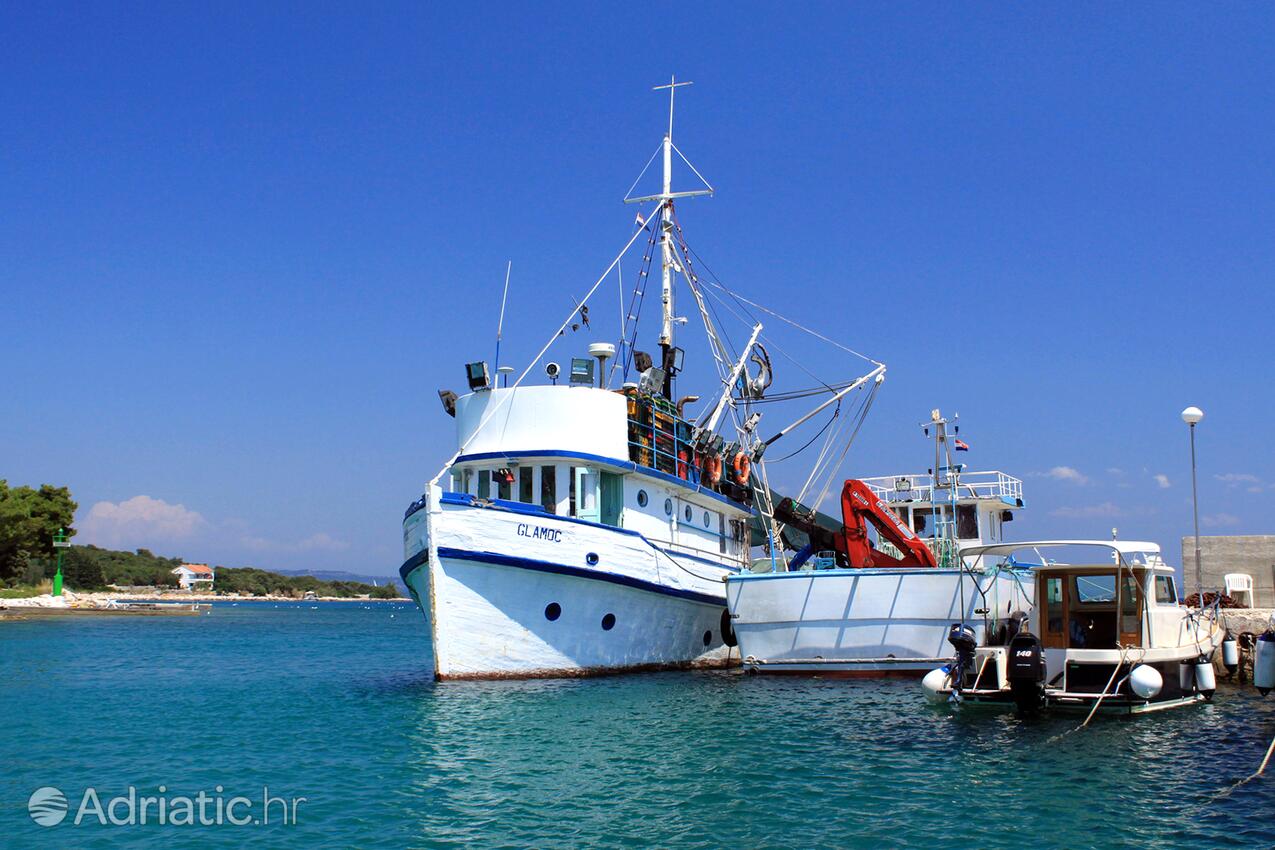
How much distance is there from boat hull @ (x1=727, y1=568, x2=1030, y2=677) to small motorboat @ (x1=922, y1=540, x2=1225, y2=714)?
298cm

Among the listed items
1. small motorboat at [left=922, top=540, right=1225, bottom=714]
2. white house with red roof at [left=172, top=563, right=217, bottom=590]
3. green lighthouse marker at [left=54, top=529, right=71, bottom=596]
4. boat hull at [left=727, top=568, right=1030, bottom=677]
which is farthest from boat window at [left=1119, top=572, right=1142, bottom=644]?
white house with red roof at [left=172, top=563, right=217, bottom=590]

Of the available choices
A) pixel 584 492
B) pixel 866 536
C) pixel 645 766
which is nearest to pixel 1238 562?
pixel 866 536

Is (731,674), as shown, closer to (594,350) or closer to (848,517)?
(848,517)

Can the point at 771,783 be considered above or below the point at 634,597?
below

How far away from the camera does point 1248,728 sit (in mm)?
15719

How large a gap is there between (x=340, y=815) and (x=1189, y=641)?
15741 mm

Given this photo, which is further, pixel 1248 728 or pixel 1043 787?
pixel 1248 728

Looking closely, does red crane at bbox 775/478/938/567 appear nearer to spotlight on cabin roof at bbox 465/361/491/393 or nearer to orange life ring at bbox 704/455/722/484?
orange life ring at bbox 704/455/722/484

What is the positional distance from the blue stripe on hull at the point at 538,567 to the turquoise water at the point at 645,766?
212 centimetres

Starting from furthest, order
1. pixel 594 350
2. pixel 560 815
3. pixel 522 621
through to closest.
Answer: pixel 594 350, pixel 522 621, pixel 560 815

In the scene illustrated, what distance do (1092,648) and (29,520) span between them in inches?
2769

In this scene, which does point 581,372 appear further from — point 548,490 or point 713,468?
point 713,468

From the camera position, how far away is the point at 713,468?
27.1 meters

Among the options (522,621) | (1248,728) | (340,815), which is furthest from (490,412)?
(1248,728)
